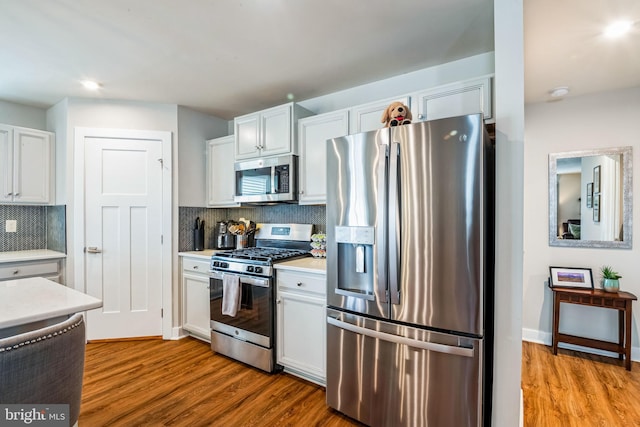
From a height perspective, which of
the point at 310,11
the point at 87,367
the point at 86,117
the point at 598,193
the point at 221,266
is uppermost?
the point at 310,11

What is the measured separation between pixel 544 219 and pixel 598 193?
50cm

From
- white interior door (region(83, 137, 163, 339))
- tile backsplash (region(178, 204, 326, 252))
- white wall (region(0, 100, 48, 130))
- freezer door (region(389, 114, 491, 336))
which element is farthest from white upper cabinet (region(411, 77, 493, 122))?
white wall (region(0, 100, 48, 130))

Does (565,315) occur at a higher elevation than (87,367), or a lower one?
higher

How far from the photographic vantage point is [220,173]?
11.4ft

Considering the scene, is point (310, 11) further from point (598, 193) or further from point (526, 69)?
point (598, 193)

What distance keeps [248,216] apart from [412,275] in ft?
8.16

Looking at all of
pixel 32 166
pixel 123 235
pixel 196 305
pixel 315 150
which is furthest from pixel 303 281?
pixel 32 166

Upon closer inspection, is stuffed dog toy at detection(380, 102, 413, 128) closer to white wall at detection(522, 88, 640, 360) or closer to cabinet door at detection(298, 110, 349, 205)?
cabinet door at detection(298, 110, 349, 205)

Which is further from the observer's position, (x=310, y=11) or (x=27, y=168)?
(x=27, y=168)

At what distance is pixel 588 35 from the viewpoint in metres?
1.99

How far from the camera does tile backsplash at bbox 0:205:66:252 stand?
126 inches

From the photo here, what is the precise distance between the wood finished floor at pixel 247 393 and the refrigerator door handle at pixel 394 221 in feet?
3.22

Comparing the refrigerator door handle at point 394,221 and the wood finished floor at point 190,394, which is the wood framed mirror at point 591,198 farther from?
the wood finished floor at point 190,394

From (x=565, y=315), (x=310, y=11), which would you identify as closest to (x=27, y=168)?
(x=310, y=11)
